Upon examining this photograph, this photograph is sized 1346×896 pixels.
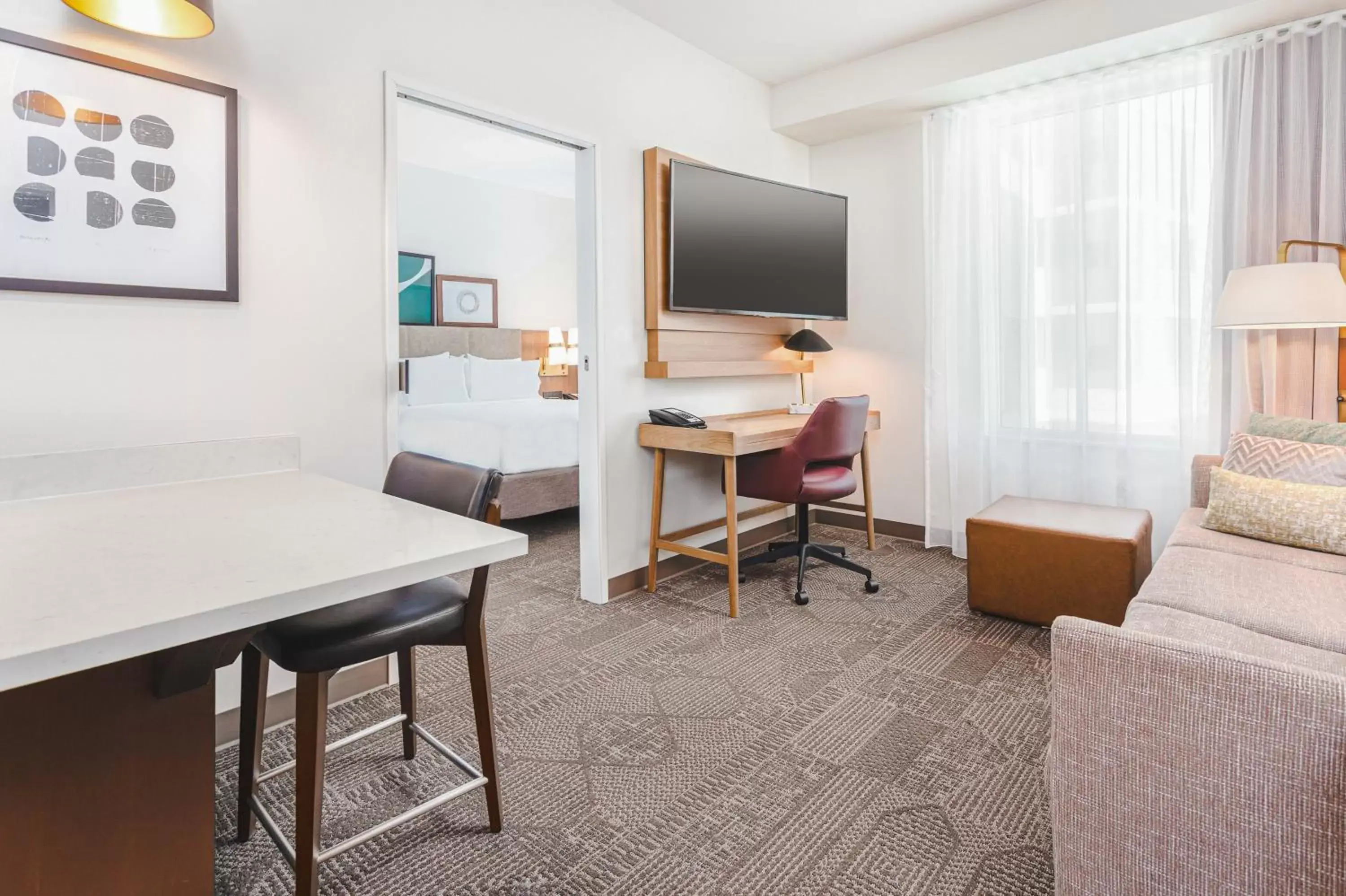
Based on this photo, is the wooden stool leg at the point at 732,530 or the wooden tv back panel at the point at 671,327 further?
the wooden tv back panel at the point at 671,327

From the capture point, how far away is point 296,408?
217 cm

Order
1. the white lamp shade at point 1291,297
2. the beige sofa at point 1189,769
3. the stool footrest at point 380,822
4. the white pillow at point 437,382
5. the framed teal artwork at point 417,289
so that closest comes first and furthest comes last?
the beige sofa at point 1189,769 < the stool footrest at point 380,822 < the white lamp shade at point 1291,297 < the white pillow at point 437,382 < the framed teal artwork at point 417,289

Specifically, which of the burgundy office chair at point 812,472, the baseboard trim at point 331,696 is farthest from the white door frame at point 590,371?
the baseboard trim at point 331,696

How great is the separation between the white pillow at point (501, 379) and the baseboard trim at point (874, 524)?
2.71 meters

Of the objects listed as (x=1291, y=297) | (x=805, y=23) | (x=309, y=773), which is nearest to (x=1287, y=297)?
(x=1291, y=297)

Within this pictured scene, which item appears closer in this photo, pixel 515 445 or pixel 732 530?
pixel 732 530

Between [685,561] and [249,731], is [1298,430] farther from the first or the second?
[249,731]

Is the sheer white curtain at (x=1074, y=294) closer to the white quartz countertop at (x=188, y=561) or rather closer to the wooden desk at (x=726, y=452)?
the wooden desk at (x=726, y=452)

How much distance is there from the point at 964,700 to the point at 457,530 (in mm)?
1805

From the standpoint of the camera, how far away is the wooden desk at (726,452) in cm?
314

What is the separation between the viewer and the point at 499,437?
420cm

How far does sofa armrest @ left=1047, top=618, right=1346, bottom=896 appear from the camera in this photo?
997 millimetres

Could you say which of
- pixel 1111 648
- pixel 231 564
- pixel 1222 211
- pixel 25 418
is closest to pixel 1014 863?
pixel 1111 648

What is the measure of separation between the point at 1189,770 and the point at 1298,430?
2.20 metres
